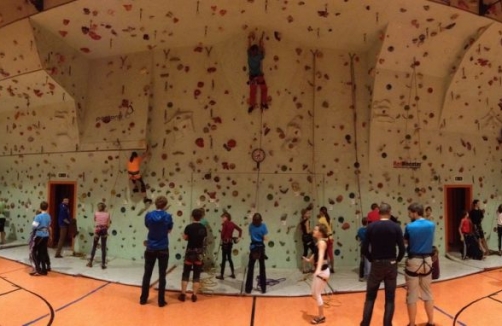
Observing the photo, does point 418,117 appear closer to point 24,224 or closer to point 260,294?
point 260,294

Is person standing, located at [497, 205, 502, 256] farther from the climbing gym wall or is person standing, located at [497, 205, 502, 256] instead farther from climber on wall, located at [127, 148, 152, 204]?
climber on wall, located at [127, 148, 152, 204]

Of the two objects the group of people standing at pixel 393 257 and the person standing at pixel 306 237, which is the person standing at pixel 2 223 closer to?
the person standing at pixel 306 237

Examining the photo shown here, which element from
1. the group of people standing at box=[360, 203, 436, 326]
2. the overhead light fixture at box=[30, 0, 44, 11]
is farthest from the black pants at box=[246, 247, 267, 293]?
the overhead light fixture at box=[30, 0, 44, 11]

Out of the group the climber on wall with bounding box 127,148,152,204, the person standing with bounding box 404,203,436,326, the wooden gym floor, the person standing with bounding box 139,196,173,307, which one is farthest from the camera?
the climber on wall with bounding box 127,148,152,204

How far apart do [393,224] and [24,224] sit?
964 cm

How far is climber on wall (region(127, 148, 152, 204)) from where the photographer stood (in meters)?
7.38

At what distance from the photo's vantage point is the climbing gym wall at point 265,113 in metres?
7.22

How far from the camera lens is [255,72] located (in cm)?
724

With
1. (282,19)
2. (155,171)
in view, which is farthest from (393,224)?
(155,171)

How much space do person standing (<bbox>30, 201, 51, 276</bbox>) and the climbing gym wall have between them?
62.8 inches

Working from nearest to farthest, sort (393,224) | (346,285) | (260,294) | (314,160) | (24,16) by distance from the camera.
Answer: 1. (393,224)
2. (260,294)
3. (346,285)
4. (24,16)
5. (314,160)

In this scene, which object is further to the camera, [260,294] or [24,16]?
[24,16]

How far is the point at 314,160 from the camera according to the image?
7477 mm

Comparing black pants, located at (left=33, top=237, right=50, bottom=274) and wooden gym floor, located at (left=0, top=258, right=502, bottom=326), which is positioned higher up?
black pants, located at (left=33, top=237, right=50, bottom=274)
